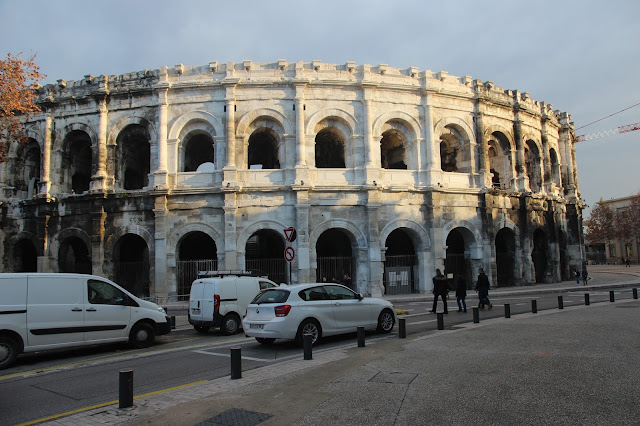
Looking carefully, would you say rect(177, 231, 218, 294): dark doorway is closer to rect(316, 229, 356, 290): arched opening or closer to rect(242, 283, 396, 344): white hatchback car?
rect(316, 229, 356, 290): arched opening

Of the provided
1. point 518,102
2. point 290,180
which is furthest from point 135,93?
point 518,102

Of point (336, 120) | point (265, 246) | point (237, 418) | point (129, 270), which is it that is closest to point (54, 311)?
point (237, 418)

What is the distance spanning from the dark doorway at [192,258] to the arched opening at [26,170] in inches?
363

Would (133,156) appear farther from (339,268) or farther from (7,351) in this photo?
(7,351)

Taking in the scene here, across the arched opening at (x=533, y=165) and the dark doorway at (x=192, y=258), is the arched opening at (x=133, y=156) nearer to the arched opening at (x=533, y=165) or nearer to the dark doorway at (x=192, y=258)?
the dark doorway at (x=192, y=258)

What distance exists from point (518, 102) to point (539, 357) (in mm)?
24150

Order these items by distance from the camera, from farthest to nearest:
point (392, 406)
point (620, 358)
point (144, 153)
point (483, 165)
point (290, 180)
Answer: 1. point (144, 153)
2. point (483, 165)
3. point (290, 180)
4. point (620, 358)
5. point (392, 406)

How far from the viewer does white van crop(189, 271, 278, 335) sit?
40.9 ft

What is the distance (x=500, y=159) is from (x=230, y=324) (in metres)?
21.7

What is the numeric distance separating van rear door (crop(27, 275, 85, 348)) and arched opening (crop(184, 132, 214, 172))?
49.1 ft

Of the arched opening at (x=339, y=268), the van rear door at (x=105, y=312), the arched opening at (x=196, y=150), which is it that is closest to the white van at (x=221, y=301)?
the van rear door at (x=105, y=312)

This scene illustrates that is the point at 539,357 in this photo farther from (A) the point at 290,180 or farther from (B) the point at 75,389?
(A) the point at 290,180

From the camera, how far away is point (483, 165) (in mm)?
25484

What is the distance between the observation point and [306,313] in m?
9.68
